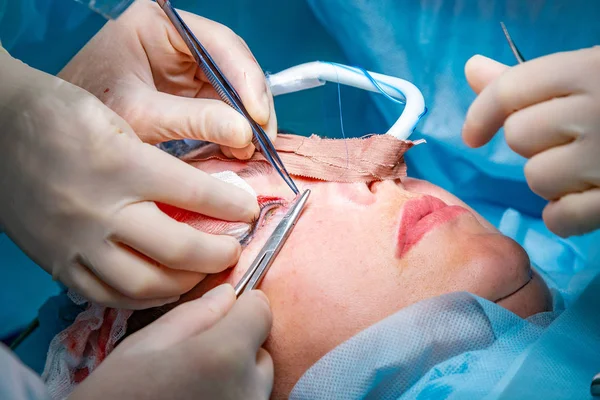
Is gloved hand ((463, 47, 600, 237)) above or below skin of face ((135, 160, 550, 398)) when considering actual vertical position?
above

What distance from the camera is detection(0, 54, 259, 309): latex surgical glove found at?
1.09m

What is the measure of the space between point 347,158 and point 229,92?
0.34 m

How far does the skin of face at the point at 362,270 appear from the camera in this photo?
112 centimetres

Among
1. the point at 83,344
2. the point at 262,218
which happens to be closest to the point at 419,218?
the point at 262,218

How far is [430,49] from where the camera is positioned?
178 centimetres

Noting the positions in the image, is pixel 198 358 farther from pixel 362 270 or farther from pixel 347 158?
pixel 347 158

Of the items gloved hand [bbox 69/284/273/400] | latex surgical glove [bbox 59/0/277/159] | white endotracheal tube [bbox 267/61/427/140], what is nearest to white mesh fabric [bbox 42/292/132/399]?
gloved hand [bbox 69/284/273/400]

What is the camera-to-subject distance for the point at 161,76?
1552mm

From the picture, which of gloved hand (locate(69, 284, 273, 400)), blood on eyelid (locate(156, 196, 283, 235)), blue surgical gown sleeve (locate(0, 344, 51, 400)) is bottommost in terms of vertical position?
gloved hand (locate(69, 284, 273, 400))

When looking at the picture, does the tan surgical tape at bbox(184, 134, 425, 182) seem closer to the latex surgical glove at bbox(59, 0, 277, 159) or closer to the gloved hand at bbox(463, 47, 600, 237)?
the latex surgical glove at bbox(59, 0, 277, 159)

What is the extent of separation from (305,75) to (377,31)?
35 centimetres

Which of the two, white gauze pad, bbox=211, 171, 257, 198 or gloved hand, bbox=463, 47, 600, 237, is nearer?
gloved hand, bbox=463, 47, 600, 237

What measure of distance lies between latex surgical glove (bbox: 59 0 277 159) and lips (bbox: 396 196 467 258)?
41 cm

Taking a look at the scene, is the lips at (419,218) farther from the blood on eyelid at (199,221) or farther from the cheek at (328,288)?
the blood on eyelid at (199,221)
